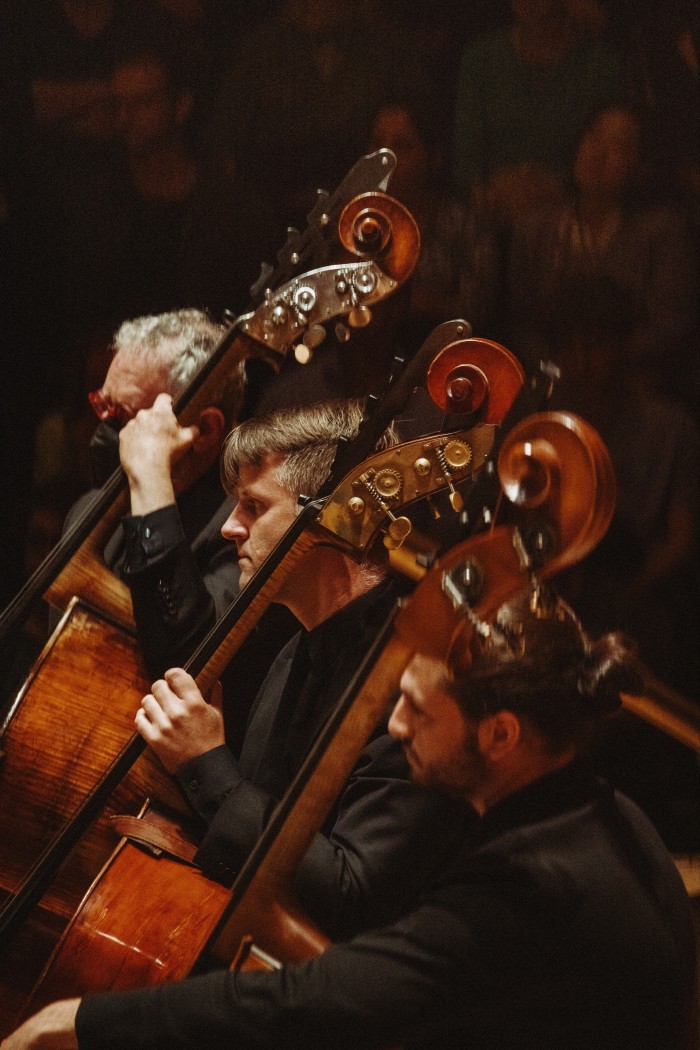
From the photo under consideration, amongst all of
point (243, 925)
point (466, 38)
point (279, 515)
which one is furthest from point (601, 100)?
point (243, 925)

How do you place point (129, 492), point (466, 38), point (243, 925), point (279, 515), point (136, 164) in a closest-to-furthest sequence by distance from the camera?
point (243, 925), point (279, 515), point (129, 492), point (466, 38), point (136, 164)

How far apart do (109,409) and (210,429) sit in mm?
273

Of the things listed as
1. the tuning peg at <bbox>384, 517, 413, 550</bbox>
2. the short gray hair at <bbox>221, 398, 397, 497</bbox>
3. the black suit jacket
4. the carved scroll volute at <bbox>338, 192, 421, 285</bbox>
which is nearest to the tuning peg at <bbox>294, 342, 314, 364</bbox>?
the short gray hair at <bbox>221, 398, 397, 497</bbox>

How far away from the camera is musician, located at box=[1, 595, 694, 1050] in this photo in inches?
47.0

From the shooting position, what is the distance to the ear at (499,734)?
1.34 m

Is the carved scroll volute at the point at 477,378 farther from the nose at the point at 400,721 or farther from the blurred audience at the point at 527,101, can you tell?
the blurred audience at the point at 527,101

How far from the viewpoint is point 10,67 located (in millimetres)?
2441

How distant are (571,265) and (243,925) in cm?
145

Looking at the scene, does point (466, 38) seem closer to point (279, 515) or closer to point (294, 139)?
point (294, 139)

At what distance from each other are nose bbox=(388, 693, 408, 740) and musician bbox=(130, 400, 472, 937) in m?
0.11

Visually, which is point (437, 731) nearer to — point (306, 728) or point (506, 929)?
point (506, 929)

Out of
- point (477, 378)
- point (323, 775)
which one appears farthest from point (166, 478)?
point (323, 775)

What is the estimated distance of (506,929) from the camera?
119cm

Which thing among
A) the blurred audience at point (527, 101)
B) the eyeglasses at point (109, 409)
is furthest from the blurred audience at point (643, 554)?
the eyeglasses at point (109, 409)
